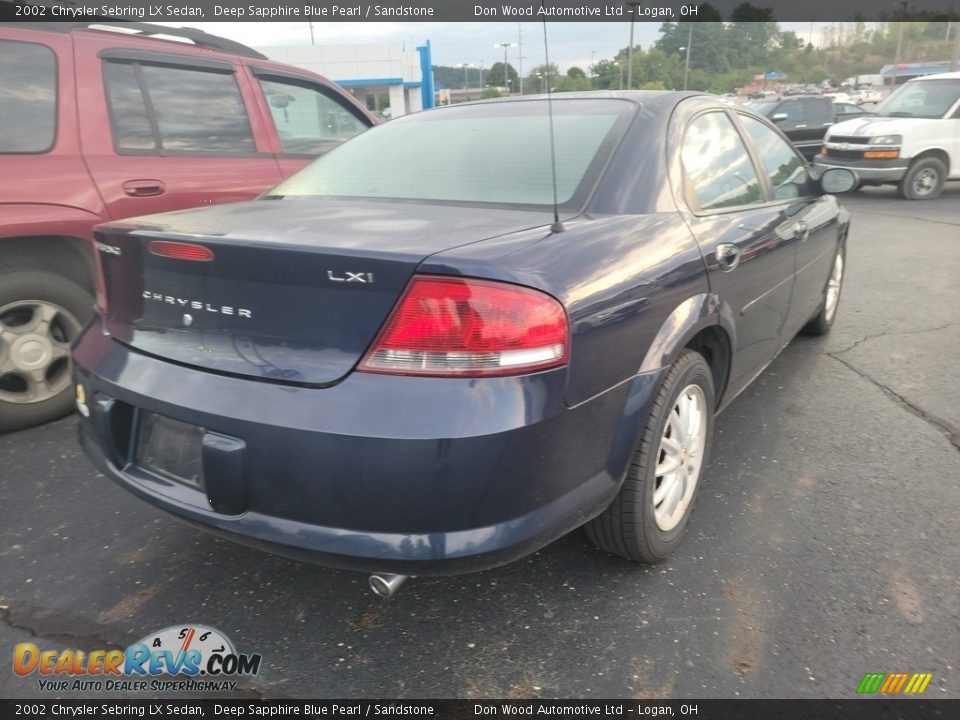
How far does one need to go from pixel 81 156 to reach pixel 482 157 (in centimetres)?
212

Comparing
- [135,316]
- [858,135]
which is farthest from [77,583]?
[858,135]

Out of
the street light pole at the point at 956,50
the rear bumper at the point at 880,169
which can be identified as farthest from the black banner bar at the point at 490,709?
the street light pole at the point at 956,50

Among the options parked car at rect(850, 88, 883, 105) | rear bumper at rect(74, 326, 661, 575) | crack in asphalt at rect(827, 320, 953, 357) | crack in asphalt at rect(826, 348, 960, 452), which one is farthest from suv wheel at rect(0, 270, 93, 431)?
parked car at rect(850, 88, 883, 105)

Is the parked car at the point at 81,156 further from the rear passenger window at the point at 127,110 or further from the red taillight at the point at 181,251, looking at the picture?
the red taillight at the point at 181,251

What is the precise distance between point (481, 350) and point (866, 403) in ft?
9.73

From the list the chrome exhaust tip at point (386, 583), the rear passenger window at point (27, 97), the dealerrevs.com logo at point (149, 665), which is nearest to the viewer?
the chrome exhaust tip at point (386, 583)

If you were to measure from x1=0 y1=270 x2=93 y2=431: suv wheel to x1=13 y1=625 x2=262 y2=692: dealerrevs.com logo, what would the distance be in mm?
1729

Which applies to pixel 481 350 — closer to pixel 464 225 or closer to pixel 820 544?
pixel 464 225

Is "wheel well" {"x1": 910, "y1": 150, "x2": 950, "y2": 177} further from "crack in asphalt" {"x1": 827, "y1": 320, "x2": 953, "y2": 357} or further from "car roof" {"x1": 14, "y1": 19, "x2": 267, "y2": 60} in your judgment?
"car roof" {"x1": 14, "y1": 19, "x2": 267, "y2": 60}

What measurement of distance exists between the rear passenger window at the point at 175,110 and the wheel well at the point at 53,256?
0.58 meters

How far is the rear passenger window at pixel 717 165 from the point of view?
2609 millimetres

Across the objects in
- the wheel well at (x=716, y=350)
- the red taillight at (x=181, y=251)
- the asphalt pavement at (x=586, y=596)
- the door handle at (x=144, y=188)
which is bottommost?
the asphalt pavement at (x=586, y=596)

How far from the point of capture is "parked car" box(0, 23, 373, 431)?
3141 mm

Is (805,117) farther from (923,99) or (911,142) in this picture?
(911,142)
